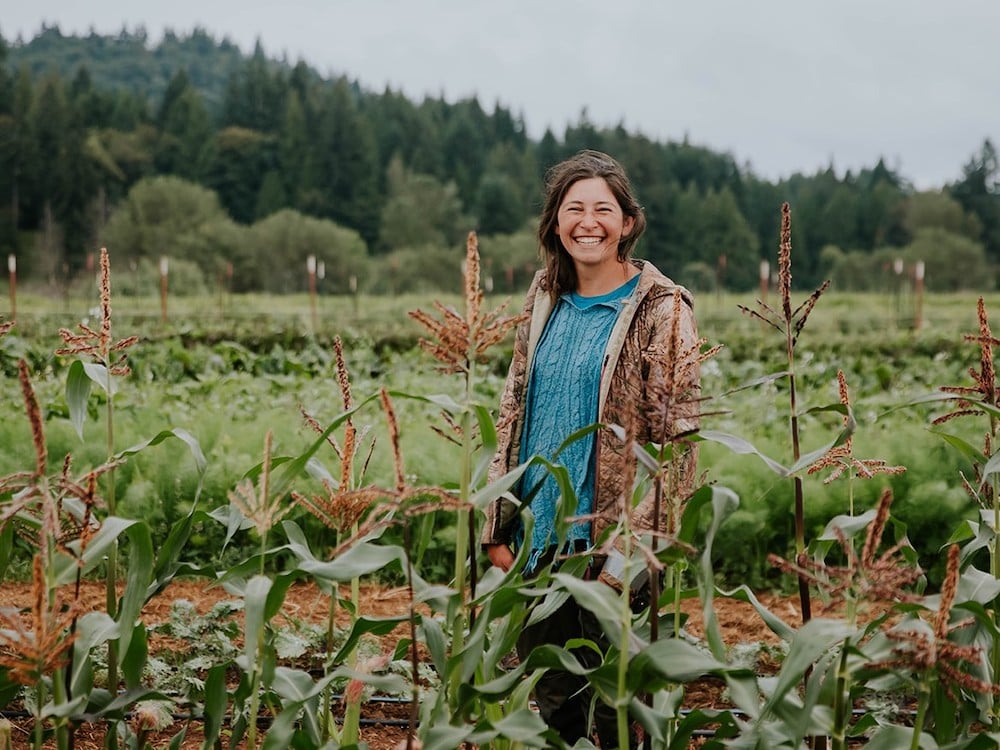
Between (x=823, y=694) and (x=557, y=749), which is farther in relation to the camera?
(x=557, y=749)

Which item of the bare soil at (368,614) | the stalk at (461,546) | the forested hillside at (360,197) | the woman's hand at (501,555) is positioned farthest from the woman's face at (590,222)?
the forested hillside at (360,197)

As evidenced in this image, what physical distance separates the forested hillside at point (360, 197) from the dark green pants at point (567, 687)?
29.6 metres

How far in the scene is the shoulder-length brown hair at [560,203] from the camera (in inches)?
119

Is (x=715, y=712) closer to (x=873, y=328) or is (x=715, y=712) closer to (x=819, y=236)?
(x=873, y=328)

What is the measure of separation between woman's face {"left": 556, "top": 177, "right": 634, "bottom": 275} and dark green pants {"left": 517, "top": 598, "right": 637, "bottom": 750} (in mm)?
979

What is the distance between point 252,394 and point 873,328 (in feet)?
35.6

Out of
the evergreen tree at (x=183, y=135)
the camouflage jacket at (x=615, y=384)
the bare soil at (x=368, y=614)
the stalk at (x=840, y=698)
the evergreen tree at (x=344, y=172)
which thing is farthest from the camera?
the evergreen tree at (x=344, y=172)

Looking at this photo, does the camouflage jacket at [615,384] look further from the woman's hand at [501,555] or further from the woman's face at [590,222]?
the woman's face at [590,222]

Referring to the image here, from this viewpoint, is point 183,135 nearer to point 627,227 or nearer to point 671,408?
point 627,227

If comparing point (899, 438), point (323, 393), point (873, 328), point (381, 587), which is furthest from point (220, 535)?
point (873, 328)

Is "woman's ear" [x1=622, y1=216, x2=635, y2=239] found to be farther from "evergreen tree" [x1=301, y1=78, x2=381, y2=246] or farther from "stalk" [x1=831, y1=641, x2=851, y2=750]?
"evergreen tree" [x1=301, y1=78, x2=381, y2=246]

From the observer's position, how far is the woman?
2.91 metres

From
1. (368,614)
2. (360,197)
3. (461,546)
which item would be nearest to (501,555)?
(461,546)

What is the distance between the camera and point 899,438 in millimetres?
5715
